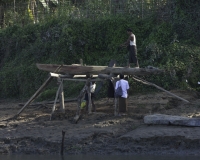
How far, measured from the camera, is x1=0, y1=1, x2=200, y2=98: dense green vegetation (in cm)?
1922

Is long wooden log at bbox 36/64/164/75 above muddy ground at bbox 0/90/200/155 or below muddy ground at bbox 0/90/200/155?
above

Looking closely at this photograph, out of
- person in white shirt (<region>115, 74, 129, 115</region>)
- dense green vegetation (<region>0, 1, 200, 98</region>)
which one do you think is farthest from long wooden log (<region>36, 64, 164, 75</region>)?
dense green vegetation (<region>0, 1, 200, 98</region>)

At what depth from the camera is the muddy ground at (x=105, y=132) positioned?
543 inches

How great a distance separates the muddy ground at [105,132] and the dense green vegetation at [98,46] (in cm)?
190

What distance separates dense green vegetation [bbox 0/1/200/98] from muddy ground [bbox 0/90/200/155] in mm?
1896

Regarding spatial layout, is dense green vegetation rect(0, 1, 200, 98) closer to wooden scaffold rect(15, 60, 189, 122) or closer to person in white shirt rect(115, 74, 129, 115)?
person in white shirt rect(115, 74, 129, 115)

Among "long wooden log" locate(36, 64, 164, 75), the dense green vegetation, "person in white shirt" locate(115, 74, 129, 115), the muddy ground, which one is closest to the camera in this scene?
the muddy ground

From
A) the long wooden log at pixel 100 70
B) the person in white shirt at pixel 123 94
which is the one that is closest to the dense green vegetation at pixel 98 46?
the person in white shirt at pixel 123 94

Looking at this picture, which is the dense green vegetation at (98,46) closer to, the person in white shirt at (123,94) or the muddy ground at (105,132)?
the muddy ground at (105,132)

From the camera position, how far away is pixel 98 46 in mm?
22141

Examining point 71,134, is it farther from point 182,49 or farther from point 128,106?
point 182,49

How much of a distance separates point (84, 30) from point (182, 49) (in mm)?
4467

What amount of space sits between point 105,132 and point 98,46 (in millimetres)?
8013

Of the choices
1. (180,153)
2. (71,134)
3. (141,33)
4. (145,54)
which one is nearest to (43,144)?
(71,134)
